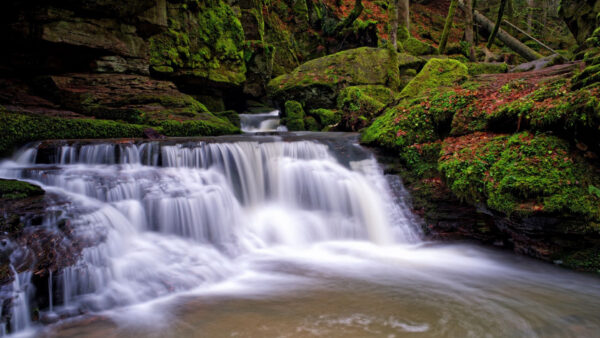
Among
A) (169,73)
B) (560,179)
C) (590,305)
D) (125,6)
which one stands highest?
(125,6)

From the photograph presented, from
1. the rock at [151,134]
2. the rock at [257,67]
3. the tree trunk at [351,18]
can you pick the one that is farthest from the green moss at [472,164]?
the tree trunk at [351,18]

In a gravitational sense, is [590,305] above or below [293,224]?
below

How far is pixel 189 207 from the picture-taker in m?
4.99

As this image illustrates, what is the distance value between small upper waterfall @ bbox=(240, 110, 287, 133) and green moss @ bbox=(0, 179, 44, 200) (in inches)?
347

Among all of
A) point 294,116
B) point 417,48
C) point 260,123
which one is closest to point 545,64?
point 417,48

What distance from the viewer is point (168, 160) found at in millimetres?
6023

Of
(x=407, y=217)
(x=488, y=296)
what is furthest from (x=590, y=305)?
(x=407, y=217)

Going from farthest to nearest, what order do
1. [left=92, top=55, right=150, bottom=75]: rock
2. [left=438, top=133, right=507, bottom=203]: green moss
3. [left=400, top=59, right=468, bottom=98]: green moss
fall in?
[left=92, top=55, right=150, bottom=75]: rock < [left=400, top=59, right=468, bottom=98]: green moss < [left=438, top=133, right=507, bottom=203]: green moss

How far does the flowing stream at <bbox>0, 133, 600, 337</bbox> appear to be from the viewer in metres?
2.80

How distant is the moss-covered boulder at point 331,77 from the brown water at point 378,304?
9251 millimetres

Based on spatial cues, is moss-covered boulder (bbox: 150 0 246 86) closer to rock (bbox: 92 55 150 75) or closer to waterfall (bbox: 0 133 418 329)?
rock (bbox: 92 55 150 75)

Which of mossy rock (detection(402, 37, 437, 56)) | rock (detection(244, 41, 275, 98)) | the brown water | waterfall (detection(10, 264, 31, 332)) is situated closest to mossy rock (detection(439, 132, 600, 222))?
the brown water

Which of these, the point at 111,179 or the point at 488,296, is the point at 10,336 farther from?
the point at 488,296

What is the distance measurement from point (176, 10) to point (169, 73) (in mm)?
2413
